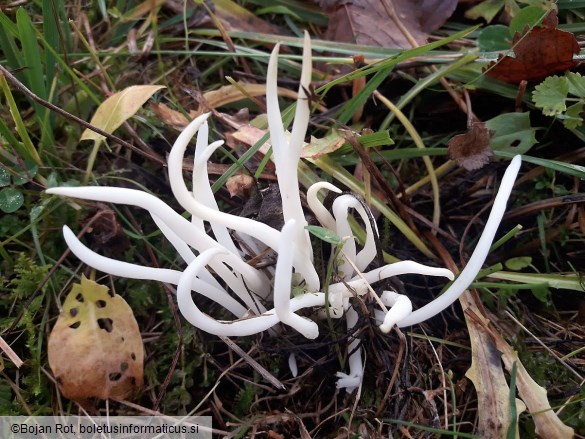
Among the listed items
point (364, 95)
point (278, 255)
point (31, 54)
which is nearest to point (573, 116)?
point (364, 95)

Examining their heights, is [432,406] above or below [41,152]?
below

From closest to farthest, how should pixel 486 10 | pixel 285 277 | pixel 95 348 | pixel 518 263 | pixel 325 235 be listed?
pixel 285 277 < pixel 325 235 < pixel 95 348 < pixel 518 263 < pixel 486 10

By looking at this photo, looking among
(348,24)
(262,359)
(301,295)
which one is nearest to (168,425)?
(262,359)

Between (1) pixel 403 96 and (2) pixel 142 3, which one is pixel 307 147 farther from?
(2) pixel 142 3

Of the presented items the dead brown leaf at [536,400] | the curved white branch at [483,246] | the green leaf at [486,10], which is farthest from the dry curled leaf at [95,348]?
the green leaf at [486,10]

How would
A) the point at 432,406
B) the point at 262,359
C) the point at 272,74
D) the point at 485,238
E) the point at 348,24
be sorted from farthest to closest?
the point at 348,24
the point at 262,359
the point at 432,406
the point at 485,238
the point at 272,74

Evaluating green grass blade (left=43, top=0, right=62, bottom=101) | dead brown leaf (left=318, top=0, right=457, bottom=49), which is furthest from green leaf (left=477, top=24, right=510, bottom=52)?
green grass blade (left=43, top=0, right=62, bottom=101)

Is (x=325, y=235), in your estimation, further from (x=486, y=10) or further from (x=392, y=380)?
(x=486, y=10)

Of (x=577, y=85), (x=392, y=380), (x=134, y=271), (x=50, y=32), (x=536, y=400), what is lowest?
(x=536, y=400)
